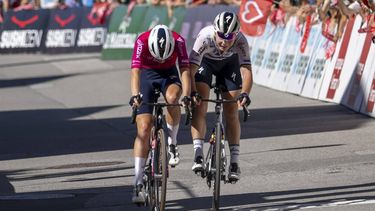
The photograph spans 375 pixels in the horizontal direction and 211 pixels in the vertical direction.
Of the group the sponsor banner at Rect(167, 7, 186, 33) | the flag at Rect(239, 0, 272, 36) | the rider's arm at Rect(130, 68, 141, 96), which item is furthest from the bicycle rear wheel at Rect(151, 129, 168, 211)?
the sponsor banner at Rect(167, 7, 186, 33)

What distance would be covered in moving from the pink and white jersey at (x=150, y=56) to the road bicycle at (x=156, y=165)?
15.2 inches

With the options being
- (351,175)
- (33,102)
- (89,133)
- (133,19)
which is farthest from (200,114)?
(133,19)

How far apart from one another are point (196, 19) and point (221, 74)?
676 inches

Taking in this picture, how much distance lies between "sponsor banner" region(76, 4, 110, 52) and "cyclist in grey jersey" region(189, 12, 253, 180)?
2039cm

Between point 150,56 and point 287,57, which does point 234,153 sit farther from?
point 287,57

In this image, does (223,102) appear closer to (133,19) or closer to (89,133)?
(89,133)

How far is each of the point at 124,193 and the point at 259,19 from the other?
38.7 feet

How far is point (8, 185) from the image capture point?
12352 mm

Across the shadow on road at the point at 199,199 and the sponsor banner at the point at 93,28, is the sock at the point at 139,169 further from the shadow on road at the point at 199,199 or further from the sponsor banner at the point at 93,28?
the sponsor banner at the point at 93,28

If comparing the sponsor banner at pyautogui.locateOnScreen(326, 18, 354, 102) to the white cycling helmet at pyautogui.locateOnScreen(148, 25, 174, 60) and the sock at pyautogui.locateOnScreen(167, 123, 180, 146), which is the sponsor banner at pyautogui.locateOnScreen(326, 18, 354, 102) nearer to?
the sock at pyautogui.locateOnScreen(167, 123, 180, 146)

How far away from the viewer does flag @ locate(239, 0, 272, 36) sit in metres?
22.1

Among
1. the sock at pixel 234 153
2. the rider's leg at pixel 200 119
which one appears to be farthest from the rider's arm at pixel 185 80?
the sock at pixel 234 153

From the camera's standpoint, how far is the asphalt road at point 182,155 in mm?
10945

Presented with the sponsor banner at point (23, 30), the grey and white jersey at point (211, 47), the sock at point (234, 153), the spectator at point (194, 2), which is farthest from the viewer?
the sponsor banner at point (23, 30)
